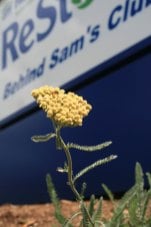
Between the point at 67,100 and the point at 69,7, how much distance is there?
3390 mm

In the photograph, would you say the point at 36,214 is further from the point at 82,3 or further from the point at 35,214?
the point at 82,3

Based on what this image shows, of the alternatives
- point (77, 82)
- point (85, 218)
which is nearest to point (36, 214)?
point (77, 82)

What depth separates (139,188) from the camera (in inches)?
109

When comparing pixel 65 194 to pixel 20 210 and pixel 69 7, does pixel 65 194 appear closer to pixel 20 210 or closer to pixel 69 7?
pixel 20 210

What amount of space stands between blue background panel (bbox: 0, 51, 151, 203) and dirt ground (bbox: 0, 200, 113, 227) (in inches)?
8.8

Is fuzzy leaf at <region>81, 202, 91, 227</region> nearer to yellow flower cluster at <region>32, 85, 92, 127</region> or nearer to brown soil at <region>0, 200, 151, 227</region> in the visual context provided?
yellow flower cluster at <region>32, 85, 92, 127</region>

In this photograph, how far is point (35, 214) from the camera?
188 inches

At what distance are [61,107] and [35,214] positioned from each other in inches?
117

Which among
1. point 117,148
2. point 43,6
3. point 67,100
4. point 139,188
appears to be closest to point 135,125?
point 117,148

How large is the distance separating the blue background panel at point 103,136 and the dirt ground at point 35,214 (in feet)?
0.73

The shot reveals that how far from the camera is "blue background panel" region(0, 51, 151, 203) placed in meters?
4.71

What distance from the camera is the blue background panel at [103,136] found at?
4.71 meters

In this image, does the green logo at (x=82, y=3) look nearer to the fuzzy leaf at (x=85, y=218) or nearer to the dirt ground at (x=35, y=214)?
the dirt ground at (x=35, y=214)

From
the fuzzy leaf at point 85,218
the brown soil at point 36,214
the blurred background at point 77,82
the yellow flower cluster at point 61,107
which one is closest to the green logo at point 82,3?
the blurred background at point 77,82
